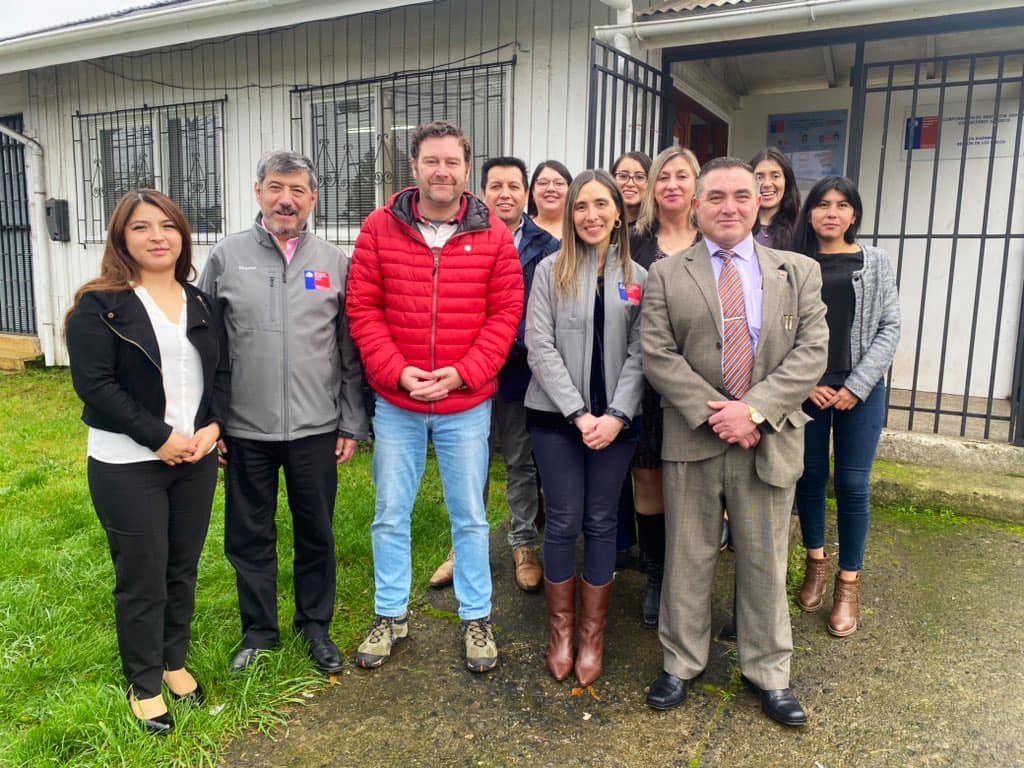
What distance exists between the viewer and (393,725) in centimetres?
266

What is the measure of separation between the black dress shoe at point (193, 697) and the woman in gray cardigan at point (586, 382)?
1.28m

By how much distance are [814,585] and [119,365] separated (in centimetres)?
295

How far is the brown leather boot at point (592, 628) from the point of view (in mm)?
2914

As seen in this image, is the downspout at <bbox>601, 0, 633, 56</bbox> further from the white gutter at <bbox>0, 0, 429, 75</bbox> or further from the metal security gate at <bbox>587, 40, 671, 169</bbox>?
the white gutter at <bbox>0, 0, 429, 75</bbox>

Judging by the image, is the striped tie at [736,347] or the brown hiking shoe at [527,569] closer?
the striped tie at [736,347]

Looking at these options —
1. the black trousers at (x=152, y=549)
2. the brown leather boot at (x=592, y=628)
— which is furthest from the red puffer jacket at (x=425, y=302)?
the brown leather boot at (x=592, y=628)

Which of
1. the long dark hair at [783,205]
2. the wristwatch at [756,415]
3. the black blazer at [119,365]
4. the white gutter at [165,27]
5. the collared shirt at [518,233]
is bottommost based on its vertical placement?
the wristwatch at [756,415]

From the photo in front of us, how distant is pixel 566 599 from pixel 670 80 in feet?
13.8

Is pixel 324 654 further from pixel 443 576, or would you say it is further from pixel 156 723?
pixel 443 576

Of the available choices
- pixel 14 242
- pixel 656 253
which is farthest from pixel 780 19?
pixel 14 242

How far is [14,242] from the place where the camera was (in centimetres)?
938

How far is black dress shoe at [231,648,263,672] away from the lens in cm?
289

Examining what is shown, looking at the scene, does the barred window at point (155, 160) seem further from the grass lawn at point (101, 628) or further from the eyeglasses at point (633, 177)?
the eyeglasses at point (633, 177)

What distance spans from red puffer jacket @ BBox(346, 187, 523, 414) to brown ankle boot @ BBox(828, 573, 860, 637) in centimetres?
179
